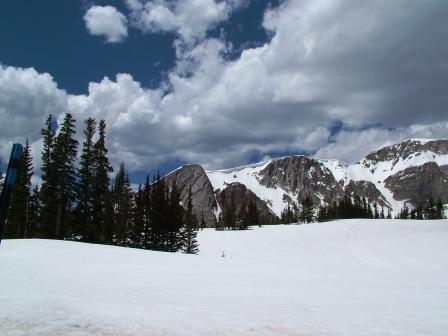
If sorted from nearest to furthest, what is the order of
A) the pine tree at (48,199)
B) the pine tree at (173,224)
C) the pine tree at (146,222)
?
the pine tree at (48,199) < the pine tree at (146,222) < the pine tree at (173,224)

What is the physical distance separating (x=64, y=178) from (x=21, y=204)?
921 cm

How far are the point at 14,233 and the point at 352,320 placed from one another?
52856mm

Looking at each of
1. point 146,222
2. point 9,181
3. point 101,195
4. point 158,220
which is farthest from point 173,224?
point 9,181

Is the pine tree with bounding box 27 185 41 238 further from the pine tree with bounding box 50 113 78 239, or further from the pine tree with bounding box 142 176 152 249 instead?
the pine tree with bounding box 142 176 152 249

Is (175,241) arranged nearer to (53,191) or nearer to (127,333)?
(53,191)

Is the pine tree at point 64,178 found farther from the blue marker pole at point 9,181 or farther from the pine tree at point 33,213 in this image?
the blue marker pole at point 9,181

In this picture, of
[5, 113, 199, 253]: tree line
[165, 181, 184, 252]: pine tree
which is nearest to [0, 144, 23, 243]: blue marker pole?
[5, 113, 199, 253]: tree line

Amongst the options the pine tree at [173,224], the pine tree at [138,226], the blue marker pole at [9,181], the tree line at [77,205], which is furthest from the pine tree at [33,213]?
the blue marker pole at [9,181]

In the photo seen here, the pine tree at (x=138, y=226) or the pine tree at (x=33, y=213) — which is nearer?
the pine tree at (x=33, y=213)

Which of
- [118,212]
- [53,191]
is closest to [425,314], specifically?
[53,191]

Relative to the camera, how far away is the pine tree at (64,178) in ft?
147

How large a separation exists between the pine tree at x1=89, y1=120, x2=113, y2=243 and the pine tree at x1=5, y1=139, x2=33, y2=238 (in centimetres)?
911

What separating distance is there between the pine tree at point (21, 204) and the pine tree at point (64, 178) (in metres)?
6.03

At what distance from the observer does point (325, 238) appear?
239 ft
